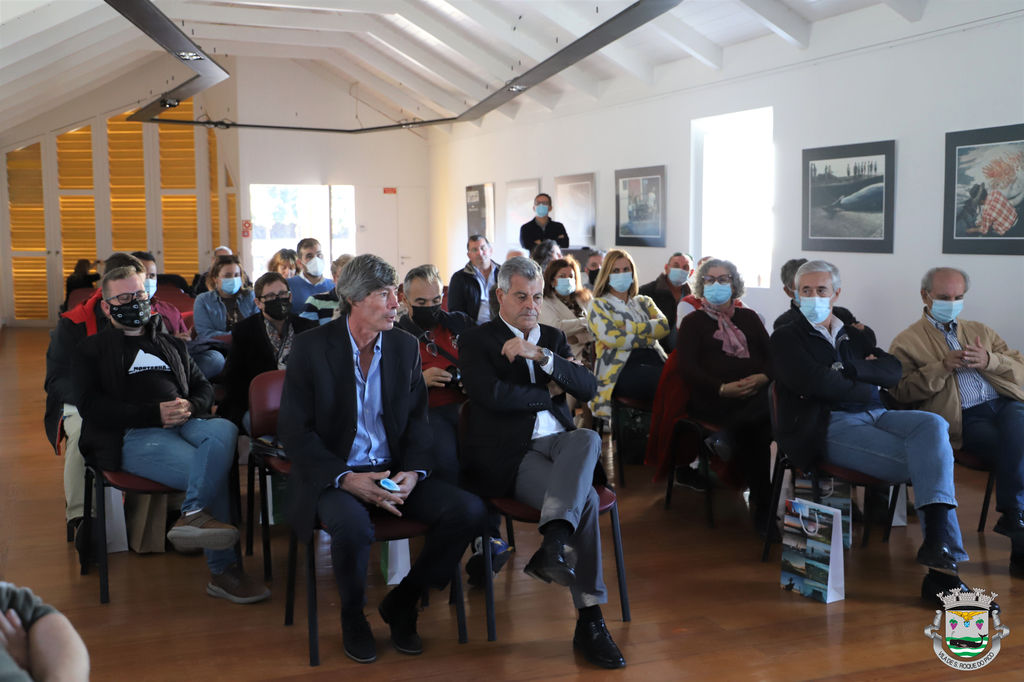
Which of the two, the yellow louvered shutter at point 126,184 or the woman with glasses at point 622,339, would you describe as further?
the yellow louvered shutter at point 126,184

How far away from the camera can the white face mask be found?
7.56 m

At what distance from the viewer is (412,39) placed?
39.6 feet

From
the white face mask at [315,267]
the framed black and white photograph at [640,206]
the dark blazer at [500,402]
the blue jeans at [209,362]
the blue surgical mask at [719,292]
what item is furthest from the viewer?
the framed black and white photograph at [640,206]

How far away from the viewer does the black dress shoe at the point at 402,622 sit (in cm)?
317

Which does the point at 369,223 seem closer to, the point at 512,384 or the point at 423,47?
the point at 423,47

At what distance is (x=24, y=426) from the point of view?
7152 millimetres

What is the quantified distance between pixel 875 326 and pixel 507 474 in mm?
4492

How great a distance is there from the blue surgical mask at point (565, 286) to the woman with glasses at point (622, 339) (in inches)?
20.9

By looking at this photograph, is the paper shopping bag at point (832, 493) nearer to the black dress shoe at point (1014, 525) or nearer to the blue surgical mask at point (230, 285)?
the black dress shoe at point (1014, 525)

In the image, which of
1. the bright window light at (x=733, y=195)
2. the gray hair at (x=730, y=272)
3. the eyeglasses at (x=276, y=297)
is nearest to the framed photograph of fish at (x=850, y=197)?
the bright window light at (x=733, y=195)

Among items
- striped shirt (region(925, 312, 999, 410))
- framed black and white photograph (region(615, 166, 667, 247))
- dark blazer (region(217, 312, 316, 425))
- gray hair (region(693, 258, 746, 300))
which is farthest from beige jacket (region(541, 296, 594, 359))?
framed black and white photograph (region(615, 166, 667, 247))

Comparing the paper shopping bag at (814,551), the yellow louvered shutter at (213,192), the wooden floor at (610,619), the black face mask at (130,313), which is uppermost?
the yellow louvered shutter at (213,192)

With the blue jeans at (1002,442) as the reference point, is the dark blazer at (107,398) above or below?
above

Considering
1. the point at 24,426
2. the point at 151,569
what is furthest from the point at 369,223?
the point at 151,569
